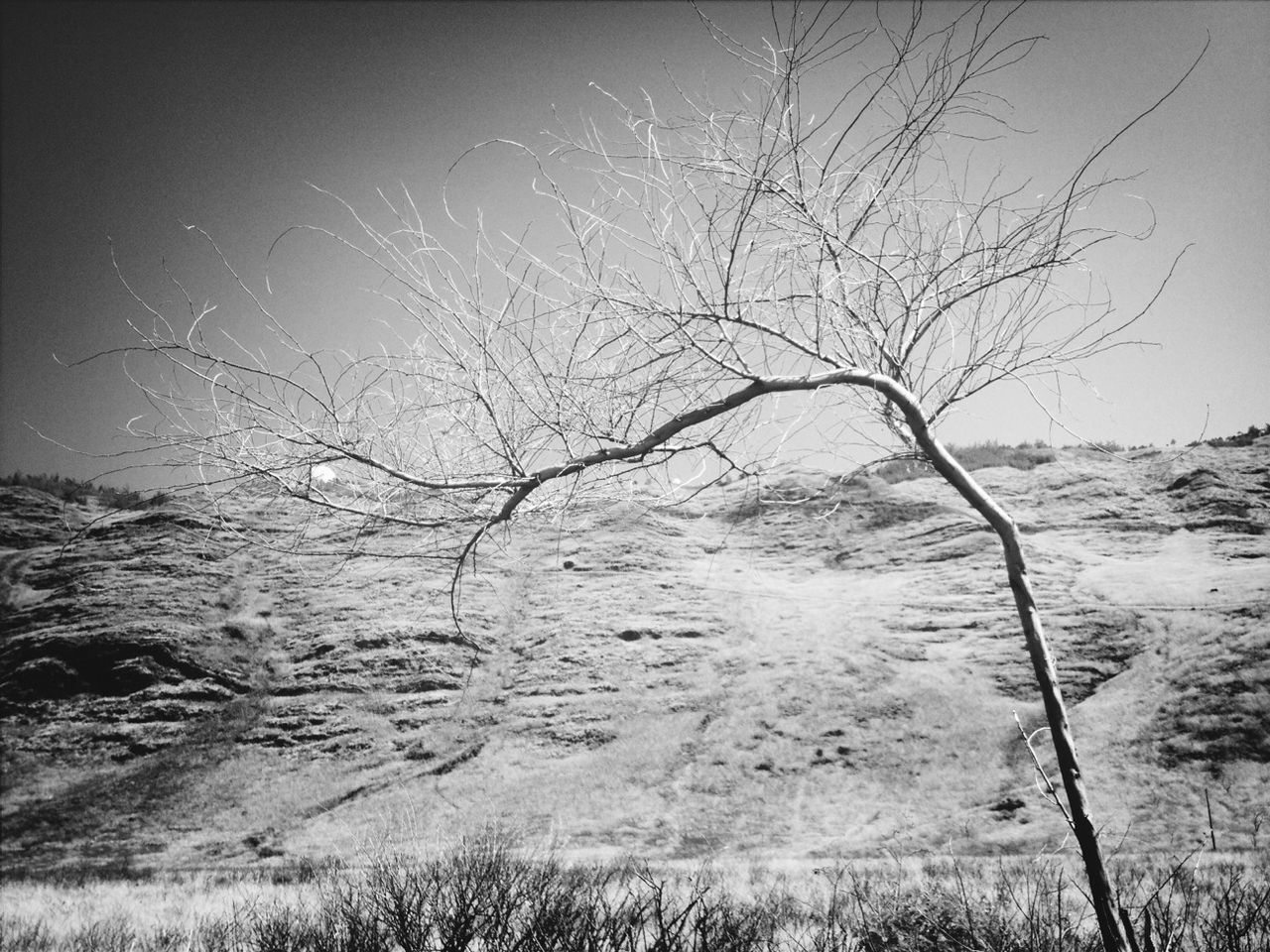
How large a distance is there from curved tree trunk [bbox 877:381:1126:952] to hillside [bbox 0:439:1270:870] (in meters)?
6.33

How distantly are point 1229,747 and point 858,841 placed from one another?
6.19 meters

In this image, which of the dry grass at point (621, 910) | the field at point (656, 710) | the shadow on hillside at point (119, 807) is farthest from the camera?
the shadow on hillside at point (119, 807)

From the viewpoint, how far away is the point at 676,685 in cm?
1653

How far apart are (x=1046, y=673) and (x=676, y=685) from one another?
1377 centimetres

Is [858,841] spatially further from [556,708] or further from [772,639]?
[556,708]

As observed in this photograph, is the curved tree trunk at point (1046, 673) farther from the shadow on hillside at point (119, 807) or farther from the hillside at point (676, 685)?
→ the shadow on hillside at point (119, 807)

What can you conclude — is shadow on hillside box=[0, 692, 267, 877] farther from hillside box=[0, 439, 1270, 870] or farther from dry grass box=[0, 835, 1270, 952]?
dry grass box=[0, 835, 1270, 952]

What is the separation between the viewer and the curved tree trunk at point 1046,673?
3.02 meters

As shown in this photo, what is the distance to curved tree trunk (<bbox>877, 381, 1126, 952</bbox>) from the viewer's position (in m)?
3.02

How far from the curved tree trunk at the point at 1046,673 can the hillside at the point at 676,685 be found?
633 centimetres

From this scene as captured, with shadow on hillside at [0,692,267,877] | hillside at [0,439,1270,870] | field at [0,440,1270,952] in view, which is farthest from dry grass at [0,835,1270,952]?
shadow on hillside at [0,692,267,877]

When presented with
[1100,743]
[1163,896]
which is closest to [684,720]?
[1100,743]

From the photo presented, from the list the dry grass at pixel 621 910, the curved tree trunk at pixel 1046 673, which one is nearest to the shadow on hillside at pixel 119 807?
the dry grass at pixel 621 910

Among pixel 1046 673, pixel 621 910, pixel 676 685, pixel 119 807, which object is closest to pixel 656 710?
pixel 676 685
